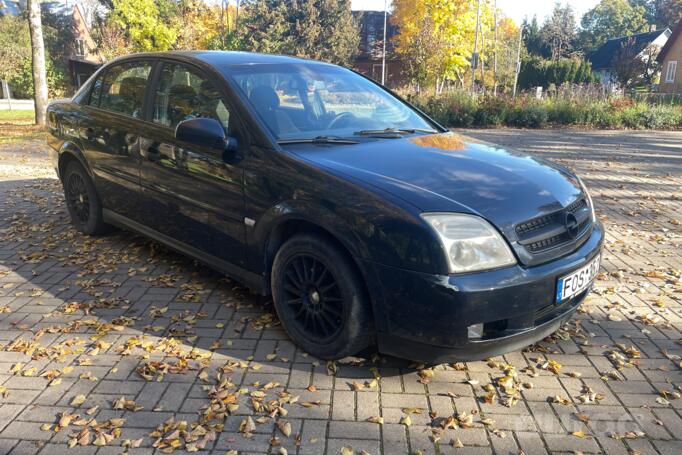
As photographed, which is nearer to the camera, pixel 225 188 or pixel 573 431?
pixel 573 431

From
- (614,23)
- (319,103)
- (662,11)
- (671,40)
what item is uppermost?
(662,11)

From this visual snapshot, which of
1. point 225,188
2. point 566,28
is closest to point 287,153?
point 225,188

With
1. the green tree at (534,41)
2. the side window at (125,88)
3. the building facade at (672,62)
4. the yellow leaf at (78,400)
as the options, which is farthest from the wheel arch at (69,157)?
the green tree at (534,41)

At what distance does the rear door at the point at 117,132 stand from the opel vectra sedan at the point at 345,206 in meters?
0.02

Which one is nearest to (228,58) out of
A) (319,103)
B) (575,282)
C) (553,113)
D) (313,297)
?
(319,103)

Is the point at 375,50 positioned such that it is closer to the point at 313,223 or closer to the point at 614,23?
the point at 614,23

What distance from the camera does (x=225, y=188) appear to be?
11.8 feet

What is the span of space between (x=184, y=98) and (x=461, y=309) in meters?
2.65

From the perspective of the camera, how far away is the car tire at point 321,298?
9.67ft

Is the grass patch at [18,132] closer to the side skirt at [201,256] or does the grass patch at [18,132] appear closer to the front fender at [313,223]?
the side skirt at [201,256]

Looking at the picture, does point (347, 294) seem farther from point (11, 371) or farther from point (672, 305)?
point (672, 305)

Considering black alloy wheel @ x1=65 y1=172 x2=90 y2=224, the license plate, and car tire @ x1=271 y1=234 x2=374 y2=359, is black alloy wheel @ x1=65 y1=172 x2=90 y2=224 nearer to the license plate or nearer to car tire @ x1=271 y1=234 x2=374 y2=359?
car tire @ x1=271 y1=234 x2=374 y2=359

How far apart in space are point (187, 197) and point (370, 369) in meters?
1.80

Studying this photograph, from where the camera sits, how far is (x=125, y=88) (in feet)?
15.6
